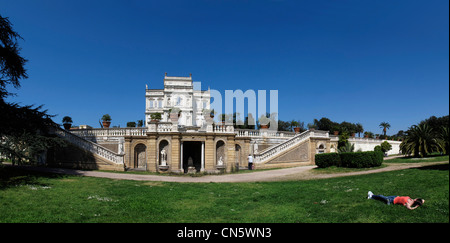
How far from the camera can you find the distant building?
7094cm

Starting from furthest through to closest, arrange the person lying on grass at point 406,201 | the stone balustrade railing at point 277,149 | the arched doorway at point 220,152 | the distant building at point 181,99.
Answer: the distant building at point 181,99 < the stone balustrade railing at point 277,149 < the arched doorway at point 220,152 < the person lying on grass at point 406,201

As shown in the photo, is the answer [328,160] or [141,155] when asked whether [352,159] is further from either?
[141,155]

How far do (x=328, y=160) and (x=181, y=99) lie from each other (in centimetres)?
5679

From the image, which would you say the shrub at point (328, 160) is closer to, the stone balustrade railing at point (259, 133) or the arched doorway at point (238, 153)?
the stone balustrade railing at point (259, 133)

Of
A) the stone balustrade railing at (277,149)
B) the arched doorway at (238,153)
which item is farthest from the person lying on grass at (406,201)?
the arched doorway at (238,153)

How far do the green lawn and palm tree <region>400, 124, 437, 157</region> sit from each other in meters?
16.5

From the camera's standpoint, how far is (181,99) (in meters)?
71.8

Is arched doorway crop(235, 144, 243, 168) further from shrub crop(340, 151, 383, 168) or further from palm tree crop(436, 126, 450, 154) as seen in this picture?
palm tree crop(436, 126, 450, 154)

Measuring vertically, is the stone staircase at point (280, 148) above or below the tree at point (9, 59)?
below

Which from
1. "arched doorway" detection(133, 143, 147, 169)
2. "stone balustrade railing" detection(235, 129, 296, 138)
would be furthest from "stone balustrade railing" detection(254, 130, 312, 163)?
"arched doorway" detection(133, 143, 147, 169)

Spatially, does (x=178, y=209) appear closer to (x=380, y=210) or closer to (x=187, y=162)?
(x=380, y=210)

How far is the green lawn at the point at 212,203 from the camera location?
7.36m

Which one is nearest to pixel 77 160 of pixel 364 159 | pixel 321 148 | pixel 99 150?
pixel 99 150
